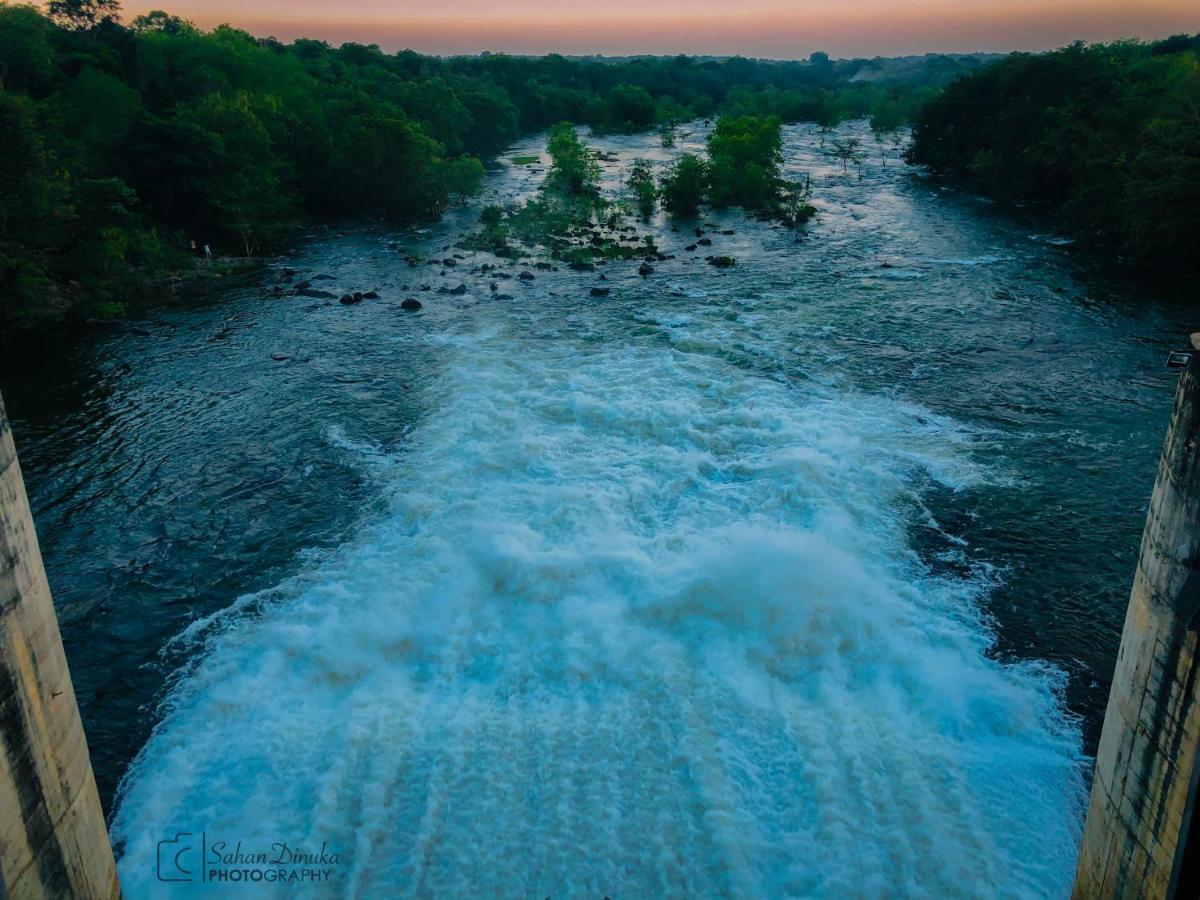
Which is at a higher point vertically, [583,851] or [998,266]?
[998,266]

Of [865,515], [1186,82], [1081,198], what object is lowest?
[865,515]

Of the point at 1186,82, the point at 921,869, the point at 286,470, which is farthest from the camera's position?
the point at 1186,82

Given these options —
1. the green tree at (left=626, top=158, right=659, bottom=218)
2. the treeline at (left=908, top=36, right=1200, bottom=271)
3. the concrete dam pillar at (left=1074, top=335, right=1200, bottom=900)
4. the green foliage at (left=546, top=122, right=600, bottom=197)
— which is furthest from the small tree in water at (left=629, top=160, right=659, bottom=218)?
the concrete dam pillar at (left=1074, top=335, right=1200, bottom=900)

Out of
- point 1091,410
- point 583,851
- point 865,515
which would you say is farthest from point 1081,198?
point 583,851

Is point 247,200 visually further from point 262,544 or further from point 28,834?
point 28,834

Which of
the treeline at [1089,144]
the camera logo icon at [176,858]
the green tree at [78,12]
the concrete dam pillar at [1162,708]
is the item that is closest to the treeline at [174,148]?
the green tree at [78,12]

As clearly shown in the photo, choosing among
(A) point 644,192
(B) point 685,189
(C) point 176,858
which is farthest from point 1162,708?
(A) point 644,192
